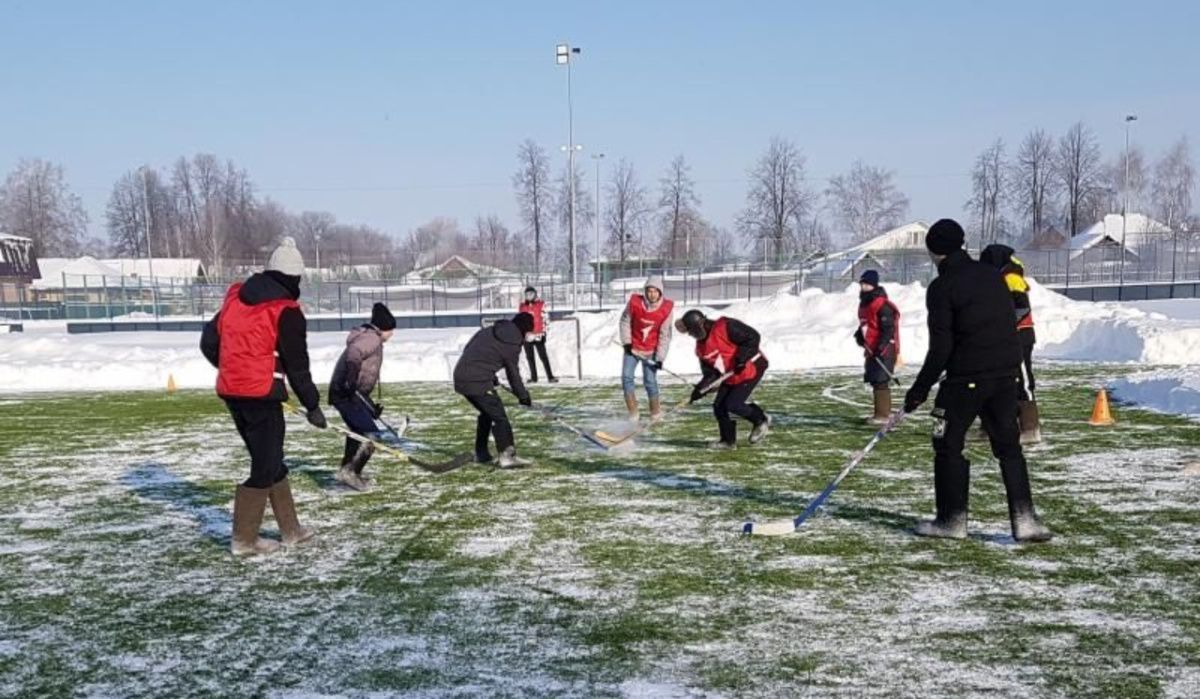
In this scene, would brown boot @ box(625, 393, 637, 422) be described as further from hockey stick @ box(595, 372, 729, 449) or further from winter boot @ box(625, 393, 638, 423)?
hockey stick @ box(595, 372, 729, 449)

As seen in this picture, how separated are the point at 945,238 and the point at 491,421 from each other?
187 inches

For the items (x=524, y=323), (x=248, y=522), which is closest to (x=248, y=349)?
(x=248, y=522)

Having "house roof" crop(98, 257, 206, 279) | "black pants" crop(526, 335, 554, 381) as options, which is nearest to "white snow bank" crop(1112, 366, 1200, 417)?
"black pants" crop(526, 335, 554, 381)

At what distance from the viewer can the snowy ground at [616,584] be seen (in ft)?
13.0

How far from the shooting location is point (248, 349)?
5.70 meters

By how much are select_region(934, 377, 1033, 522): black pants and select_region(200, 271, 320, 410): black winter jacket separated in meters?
3.96

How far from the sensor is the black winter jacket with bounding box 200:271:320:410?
5.72 m

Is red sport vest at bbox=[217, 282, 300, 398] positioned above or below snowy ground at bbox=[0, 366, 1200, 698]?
above

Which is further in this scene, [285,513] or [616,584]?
[285,513]

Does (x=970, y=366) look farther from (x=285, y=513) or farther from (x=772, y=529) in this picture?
(x=285, y=513)

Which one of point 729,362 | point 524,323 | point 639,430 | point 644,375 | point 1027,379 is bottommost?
point 639,430

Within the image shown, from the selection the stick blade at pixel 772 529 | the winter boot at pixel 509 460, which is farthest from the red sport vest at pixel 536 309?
the stick blade at pixel 772 529

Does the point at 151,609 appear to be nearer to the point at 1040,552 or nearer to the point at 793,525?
the point at 793,525

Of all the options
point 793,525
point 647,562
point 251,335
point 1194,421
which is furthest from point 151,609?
point 1194,421
